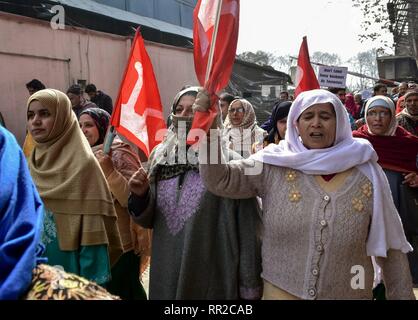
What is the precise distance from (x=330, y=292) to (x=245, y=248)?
1.42ft

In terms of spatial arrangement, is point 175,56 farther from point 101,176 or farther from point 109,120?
point 101,176

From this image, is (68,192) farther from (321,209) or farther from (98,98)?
(98,98)

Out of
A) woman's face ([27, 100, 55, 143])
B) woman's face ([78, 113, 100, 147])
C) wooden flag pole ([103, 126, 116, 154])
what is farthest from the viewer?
woman's face ([78, 113, 100, 147])

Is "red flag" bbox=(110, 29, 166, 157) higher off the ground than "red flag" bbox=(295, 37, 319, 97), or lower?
lower

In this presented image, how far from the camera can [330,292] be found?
2051 mm

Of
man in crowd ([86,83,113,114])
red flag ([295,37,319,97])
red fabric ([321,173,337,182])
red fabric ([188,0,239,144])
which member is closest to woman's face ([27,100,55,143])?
red fabric ([188,0,239,144])

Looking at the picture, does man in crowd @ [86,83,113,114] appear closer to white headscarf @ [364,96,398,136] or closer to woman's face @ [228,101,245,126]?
woman's face @ [228,101,245,126]

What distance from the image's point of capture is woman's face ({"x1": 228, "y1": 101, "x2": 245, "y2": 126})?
5934 mm

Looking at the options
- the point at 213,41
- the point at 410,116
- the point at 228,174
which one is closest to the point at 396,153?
the point at 410,116

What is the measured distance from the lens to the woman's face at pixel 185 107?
244 centimetres

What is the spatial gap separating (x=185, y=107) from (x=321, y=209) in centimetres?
84

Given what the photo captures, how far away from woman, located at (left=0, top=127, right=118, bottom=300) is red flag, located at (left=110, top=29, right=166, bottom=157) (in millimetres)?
1782

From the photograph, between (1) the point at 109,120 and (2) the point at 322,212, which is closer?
(2) the point at 322,212

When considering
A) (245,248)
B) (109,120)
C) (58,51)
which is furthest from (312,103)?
(58,51)
